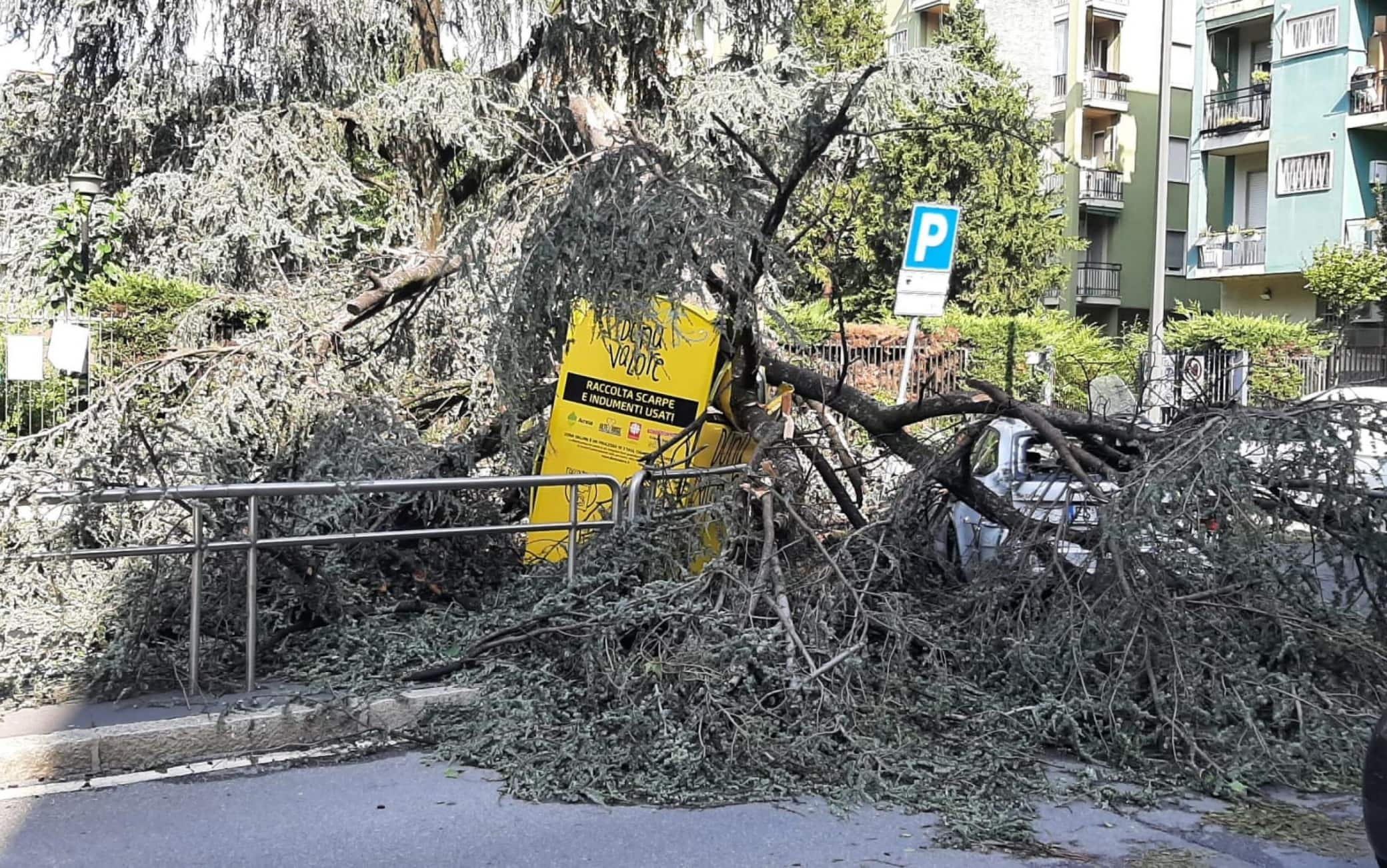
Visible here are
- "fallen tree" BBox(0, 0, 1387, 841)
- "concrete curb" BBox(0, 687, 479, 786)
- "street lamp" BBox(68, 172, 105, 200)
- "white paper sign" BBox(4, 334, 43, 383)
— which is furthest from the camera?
"street lamp" BBox(68, 172, 105, 200)

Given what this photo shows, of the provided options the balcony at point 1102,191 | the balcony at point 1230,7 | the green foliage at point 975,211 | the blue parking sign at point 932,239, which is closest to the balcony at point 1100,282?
the balcony at point 1102,191

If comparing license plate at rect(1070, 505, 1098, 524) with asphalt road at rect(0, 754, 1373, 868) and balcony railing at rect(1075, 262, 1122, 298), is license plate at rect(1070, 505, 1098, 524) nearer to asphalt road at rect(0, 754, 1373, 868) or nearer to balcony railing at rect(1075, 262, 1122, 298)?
asphalt road at rect(0, 754, 1373, 868)

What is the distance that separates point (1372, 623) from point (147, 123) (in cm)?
1275

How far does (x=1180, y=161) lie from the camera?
40312 millimetres

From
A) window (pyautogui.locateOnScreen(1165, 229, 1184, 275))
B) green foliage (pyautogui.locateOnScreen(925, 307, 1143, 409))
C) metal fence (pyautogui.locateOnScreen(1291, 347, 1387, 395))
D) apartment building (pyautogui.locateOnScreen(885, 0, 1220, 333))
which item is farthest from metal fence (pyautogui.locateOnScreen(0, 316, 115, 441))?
window (pyautogui.locateOnScreen(1165, 229, 1184, 275))

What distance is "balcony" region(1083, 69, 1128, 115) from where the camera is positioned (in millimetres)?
38625

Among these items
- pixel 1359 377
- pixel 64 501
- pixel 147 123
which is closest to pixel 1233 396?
pixel 64 501

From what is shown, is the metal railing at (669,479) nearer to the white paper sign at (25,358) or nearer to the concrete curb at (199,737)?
the concrete curb at (199,737)

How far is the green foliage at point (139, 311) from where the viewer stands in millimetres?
11789

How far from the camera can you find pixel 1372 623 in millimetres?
6176

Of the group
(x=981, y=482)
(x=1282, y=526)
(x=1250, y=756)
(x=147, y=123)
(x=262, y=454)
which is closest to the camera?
(x=1250, y=756)

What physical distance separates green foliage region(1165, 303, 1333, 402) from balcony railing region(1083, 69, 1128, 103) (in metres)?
15.4

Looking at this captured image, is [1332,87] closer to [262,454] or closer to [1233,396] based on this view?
[1233,396]

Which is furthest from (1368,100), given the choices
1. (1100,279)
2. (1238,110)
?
(1100,279)
